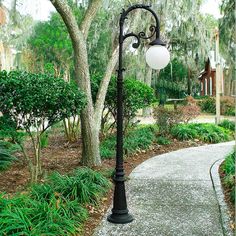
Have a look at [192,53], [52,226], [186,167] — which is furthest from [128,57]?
[52,226]

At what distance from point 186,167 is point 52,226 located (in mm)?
4460

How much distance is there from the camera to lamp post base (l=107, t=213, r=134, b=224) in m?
4.86

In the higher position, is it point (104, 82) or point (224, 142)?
point (104, 82)

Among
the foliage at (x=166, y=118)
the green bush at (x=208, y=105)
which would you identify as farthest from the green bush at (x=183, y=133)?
the green bush at (x=208, y=105)

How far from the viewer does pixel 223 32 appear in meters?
8.17

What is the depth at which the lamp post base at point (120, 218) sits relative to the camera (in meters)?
4.86

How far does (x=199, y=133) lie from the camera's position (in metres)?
12.3

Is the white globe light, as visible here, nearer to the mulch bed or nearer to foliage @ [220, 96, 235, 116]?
the mulch bed

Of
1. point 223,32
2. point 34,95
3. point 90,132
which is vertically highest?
point 223,32

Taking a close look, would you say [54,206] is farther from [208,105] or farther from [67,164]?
[208,105]

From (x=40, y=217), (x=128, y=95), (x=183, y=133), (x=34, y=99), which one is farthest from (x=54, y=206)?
(x=183, y=133)

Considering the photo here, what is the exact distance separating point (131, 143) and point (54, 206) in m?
5.26

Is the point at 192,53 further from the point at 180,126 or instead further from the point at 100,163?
the point at 100,163

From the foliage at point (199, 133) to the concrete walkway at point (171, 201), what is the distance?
9.77ft
